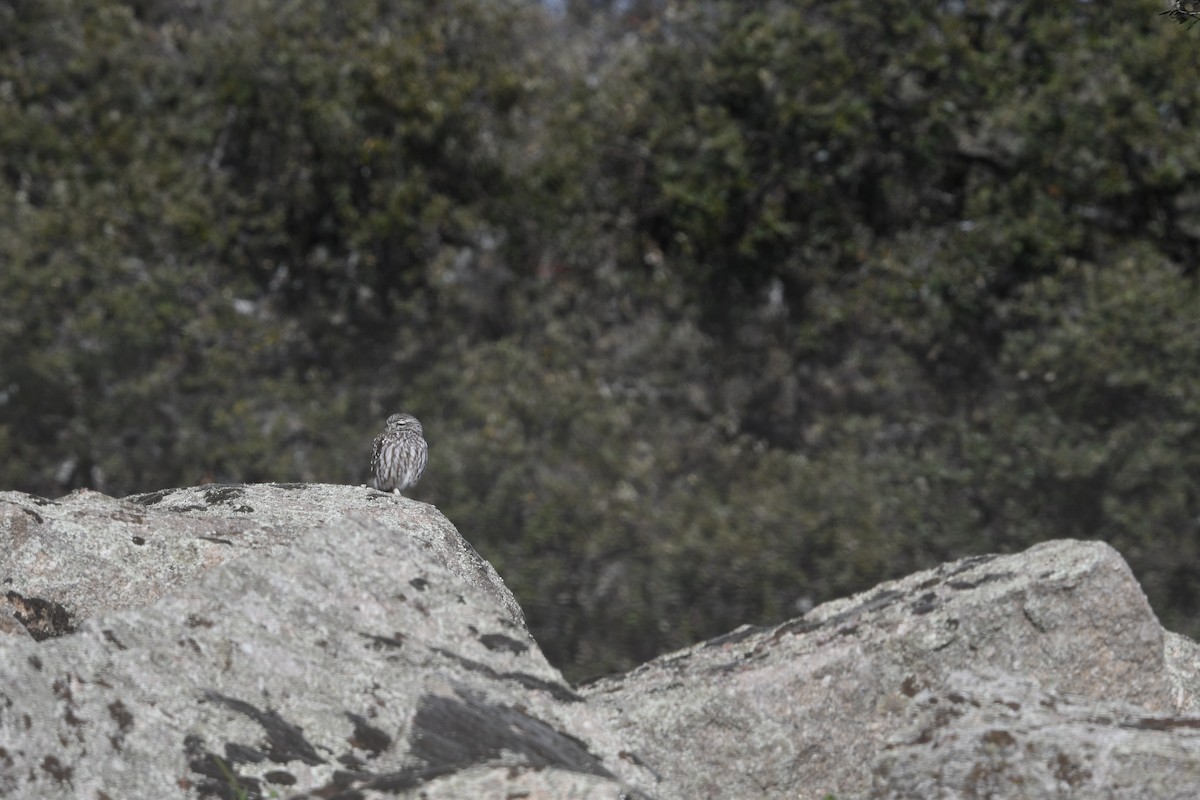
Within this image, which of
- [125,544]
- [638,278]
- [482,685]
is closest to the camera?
[482,685]

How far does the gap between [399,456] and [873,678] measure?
4.77m

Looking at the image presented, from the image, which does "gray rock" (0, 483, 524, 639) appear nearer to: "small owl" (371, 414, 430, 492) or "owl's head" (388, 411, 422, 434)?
"small owl" (371, 414, 430, 492)

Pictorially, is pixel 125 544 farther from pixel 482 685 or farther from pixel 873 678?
pixel 873 678

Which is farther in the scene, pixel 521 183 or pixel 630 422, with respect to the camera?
pixel 521 183

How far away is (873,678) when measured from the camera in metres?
7.68

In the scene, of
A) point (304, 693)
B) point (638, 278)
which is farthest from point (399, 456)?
point (638, 278)

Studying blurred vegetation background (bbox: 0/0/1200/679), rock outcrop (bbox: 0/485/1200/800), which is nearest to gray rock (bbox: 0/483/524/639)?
rock outcrop (bbox: 0/485/1200/800)

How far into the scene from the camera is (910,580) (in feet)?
29.5

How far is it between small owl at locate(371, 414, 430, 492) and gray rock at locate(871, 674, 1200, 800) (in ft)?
17.5

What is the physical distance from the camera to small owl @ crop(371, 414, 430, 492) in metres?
11.4

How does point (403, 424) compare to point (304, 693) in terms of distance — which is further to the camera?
point (403, 424)

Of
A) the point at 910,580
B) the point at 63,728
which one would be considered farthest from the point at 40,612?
the point at 910,580

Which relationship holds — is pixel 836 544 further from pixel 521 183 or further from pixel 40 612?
pixel 40 612

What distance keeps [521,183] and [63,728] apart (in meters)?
14.1
